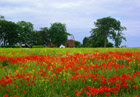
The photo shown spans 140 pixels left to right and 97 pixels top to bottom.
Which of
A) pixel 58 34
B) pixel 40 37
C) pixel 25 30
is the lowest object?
pixel 40 37

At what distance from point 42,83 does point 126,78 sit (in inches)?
106

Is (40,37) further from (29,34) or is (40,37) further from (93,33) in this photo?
(93,33)

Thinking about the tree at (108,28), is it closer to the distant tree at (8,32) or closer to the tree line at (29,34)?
the tree line at (29,34)

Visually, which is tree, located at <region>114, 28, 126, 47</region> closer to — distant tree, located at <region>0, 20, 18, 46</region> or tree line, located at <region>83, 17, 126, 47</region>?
tree line, located at <region>83, 17, 126, 47</region>

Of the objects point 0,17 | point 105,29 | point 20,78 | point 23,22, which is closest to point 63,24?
point 23,22

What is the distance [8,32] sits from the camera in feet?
186

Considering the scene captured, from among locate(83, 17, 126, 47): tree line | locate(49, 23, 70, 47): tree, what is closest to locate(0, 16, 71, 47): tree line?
locate(49, 23, 70, 47): tree

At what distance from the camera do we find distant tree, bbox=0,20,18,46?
56.7m

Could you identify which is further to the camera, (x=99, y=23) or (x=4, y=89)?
(x=99, y=23)

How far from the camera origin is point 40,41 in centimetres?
7112

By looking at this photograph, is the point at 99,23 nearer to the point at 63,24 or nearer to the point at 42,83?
the point at 63,24

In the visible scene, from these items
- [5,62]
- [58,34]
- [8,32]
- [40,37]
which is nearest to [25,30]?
[40,37]

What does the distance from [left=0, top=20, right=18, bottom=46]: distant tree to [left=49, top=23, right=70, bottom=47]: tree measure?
17.6 m

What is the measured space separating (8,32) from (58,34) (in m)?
22.2
